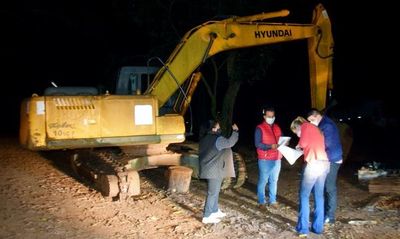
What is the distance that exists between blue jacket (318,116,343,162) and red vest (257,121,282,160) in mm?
1284

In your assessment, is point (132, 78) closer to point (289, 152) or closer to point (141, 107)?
point (141, 107)

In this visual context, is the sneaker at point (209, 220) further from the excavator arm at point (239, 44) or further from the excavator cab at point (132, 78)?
the excavator cab at point (132, 78)

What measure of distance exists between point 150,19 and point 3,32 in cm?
1487

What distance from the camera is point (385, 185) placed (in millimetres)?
9891

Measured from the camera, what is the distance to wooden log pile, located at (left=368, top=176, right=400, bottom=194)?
9754mm

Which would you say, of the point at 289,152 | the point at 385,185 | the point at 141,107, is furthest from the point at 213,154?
the point at 385,185

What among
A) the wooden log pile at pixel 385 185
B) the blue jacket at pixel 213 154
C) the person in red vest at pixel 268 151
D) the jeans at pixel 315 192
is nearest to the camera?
the jeans at pixel 315 192

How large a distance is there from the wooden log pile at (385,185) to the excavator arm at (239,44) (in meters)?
1.83

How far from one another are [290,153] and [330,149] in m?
0.64

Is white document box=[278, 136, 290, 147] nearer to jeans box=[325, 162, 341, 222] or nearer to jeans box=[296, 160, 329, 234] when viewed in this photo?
jeans box=[325, 162, 341, 222]

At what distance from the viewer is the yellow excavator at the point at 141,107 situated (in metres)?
9.41

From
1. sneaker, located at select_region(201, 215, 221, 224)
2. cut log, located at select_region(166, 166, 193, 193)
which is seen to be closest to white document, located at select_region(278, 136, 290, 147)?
sneaker, located at select_region(201, 215, 221, 224)

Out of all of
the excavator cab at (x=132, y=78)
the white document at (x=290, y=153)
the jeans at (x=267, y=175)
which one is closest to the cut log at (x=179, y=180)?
the jeans at (x=267, y=175)

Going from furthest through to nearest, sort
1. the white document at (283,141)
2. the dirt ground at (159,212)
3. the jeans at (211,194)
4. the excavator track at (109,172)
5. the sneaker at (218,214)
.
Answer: the excavator track at (109,172), the white document at (283,141), the sneaker at (218,214), the jeans at (211,194), the dirt ground at (159,212)
